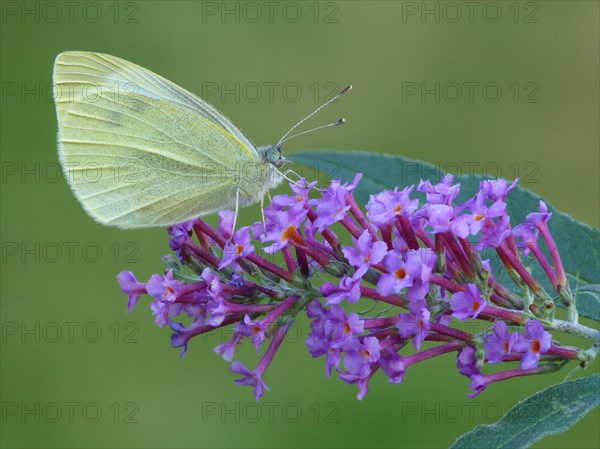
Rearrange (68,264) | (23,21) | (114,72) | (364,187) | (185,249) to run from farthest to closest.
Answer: (23,21)
(68,264)
(114,72)
(364,187)
(185,249)

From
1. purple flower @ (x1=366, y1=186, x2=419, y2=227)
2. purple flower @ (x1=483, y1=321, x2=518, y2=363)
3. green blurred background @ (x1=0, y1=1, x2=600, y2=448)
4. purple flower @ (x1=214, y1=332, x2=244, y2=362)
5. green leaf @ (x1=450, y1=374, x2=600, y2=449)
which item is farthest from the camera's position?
green blurred background @ (x1=0, y1=1, x2=600, y2=448)

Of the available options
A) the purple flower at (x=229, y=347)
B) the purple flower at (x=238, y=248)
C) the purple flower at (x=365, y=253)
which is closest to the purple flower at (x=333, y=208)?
the purple flower at (x=365, y=253)

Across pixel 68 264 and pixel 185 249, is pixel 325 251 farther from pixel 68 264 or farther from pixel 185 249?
pixel 68 264

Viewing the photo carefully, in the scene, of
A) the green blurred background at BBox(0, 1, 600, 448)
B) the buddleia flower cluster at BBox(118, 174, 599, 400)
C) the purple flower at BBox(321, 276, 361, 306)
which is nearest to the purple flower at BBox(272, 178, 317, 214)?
the buddleia flower cluster at BBox(118, 174, 599, 400)

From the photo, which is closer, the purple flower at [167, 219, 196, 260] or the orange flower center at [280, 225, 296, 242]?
the orange flower center at [280, 225, 296, 242]

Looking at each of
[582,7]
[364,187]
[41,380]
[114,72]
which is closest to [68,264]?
[41,380]

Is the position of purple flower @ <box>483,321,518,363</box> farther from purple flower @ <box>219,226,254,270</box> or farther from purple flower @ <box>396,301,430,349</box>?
purple flower @ <box>219,226,254,270</box>

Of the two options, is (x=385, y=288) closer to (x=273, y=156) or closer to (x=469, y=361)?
(x=469, y=361)
